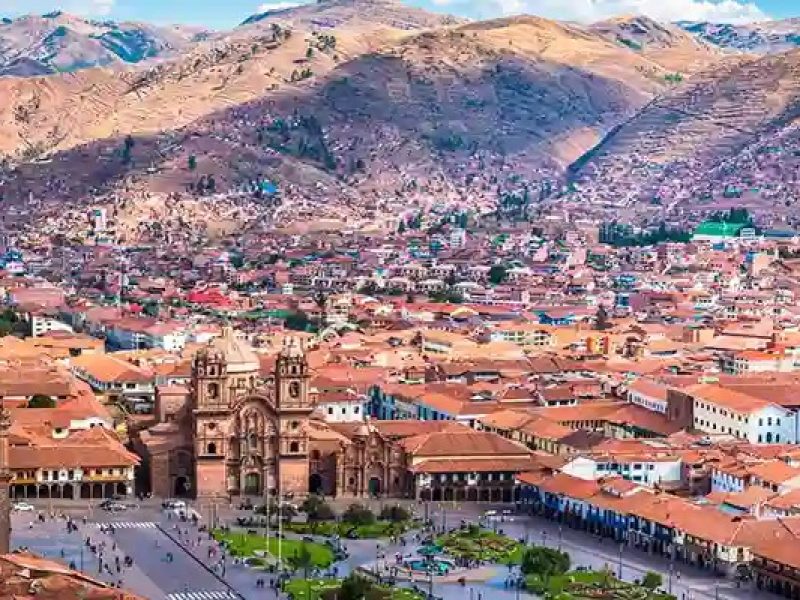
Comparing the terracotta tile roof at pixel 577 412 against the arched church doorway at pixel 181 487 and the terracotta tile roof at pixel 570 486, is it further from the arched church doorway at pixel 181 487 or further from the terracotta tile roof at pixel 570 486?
the arched church doorway at pixel 181 487

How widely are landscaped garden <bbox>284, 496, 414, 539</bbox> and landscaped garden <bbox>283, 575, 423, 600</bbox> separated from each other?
7445mm

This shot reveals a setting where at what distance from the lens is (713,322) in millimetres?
130250

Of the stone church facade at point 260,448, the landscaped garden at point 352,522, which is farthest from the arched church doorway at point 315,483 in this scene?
the landscaped garden at point 352,522

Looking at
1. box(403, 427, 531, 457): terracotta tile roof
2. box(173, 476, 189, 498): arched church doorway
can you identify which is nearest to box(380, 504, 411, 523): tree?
box(403, 427, 531, 457): terracotta tile roof

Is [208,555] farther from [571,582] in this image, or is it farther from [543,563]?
[571,582]

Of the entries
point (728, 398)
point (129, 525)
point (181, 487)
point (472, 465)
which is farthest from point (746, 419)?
point (129, 525)

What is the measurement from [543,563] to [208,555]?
36.2 ft

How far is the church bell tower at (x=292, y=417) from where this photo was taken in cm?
7100

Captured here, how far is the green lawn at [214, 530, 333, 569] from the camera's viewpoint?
60281 millimetres

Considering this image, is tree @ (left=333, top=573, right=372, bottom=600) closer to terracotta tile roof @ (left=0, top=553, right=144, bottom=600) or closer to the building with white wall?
terracotta tile roof @ (left=0, top=553, right=144, bottom=600)

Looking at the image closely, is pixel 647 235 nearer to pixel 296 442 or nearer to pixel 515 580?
pixel 296 442

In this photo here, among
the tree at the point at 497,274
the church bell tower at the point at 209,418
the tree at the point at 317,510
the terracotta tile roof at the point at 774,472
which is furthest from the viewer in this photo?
the tree at the point at 497,274

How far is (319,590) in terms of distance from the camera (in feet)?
181

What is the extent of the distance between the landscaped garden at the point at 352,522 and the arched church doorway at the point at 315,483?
425cm
